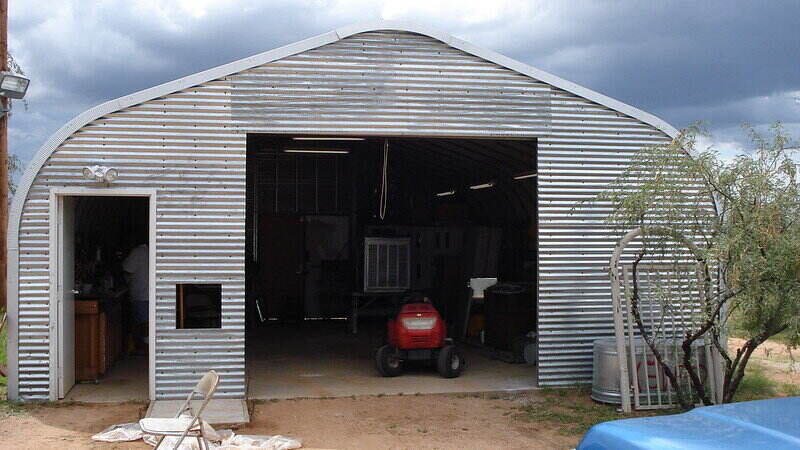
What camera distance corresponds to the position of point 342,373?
1146 centimetres

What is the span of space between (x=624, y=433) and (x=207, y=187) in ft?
21.5

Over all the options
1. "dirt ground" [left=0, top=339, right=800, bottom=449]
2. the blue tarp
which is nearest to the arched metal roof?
"dirt ground" [left=0, top=339, right=800, bottom=449]

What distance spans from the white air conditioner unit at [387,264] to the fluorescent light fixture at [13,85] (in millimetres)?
8126

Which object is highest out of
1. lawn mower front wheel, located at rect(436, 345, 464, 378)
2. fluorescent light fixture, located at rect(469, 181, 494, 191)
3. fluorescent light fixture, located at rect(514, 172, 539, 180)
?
fluorescent light fixture, located at rect(514, 172, 539, 180)

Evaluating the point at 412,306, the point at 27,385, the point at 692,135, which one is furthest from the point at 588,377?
the point at 27,385

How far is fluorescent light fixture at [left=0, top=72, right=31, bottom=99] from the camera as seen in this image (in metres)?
9.20

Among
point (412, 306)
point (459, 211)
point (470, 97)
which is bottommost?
point (412, 306)

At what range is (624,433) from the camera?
373 cm

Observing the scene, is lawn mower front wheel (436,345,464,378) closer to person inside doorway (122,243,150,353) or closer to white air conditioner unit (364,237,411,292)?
person inside doorway (122,243,150,353)

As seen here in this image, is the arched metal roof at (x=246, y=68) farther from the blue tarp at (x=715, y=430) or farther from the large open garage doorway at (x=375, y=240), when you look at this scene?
the blue tarp at (x=715, y=430)

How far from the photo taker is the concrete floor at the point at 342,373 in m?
10.3

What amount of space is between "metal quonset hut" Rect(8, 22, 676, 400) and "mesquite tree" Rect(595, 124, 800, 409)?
5.00 ft

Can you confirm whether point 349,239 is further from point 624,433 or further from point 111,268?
point 624,433

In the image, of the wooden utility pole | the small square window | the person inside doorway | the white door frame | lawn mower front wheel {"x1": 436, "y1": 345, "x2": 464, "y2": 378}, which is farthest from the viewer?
the wooden utility pole
